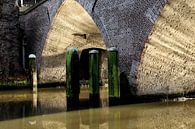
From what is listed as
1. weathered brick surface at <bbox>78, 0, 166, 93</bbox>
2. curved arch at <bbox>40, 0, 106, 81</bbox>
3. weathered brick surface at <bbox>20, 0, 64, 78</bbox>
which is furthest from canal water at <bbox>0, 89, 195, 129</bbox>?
weathered brick surface at <bbox>20, 0, 64, 78</bbox>

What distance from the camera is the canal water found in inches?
231

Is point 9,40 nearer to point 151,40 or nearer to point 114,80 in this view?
point 114,80

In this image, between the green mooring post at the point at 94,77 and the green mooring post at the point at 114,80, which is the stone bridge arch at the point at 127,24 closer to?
the green mooring post at the point at 114,80

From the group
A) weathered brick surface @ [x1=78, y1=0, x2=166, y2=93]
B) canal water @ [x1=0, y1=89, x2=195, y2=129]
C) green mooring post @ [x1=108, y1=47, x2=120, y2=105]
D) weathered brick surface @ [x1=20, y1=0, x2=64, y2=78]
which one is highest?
weathered brick surface @ [x1=20, y1=0, x2=64, y2=78]

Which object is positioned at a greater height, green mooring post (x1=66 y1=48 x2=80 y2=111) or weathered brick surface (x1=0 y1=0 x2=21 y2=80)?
weathered brick surface (x1=0 y1=0 x2=21 y2=80)

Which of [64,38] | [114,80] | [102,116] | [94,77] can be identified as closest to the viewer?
[102,116]

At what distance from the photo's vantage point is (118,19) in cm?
903

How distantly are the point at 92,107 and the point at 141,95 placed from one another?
3.45 ft

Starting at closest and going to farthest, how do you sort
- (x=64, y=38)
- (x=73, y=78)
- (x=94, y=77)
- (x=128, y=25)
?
(x=94, y=77), (x=73, y=78), (x=128, y=25), (x=64, y=38)

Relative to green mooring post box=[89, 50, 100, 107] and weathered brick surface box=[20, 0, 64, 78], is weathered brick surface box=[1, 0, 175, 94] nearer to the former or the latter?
Answer: green mooring post box=[89, 50, 100, 107]

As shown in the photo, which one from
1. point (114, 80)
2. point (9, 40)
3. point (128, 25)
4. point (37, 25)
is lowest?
point (114, 80)

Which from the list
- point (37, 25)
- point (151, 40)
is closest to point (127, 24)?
point (151, 40)

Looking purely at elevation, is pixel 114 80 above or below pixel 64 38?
below

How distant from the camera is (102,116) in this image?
265 inches
